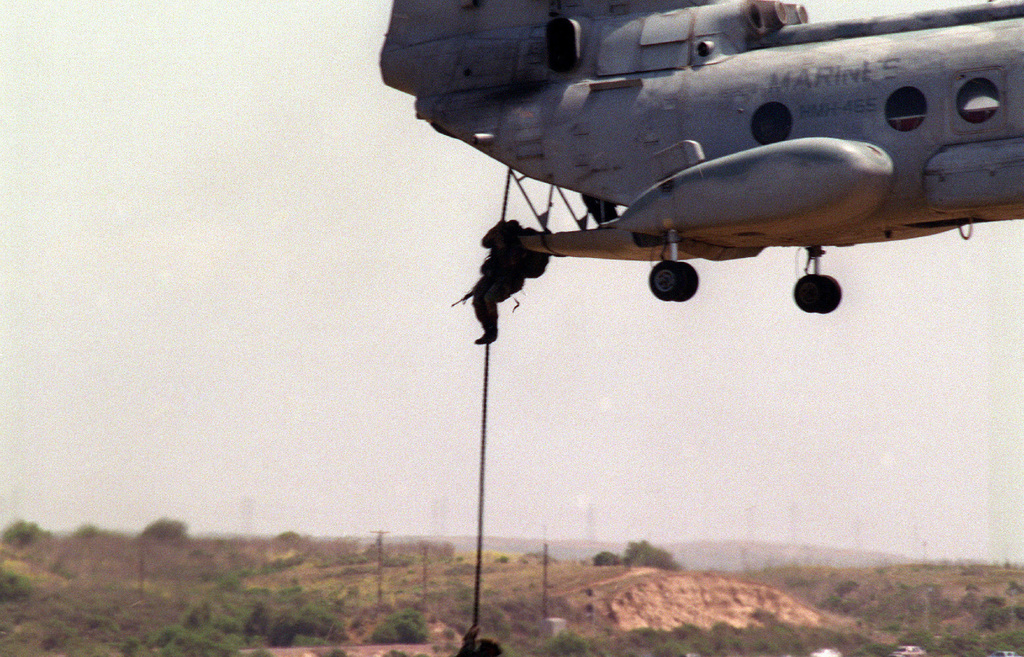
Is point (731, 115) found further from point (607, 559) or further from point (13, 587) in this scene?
point (607, 559)

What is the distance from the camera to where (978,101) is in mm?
19281

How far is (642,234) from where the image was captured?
21.2 metres

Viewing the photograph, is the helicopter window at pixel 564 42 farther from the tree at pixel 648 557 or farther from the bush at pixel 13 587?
the tree at pixel 648 557

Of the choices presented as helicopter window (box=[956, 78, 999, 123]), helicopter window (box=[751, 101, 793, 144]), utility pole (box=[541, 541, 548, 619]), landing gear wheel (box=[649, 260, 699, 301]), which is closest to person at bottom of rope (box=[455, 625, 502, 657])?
landing gear wheel (box=[649, 260, 699, 301])

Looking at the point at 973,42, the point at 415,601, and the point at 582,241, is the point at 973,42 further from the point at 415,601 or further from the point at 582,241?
the point at 415,601

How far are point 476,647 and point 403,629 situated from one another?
121 feet

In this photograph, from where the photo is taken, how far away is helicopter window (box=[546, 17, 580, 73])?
22.0m

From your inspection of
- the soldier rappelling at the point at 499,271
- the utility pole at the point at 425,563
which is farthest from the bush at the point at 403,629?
the soldier rappelling at the point at 499,271

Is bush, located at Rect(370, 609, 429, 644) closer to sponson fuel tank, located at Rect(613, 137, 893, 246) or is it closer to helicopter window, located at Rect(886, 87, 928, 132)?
sponson fuel tank, located at Rect(613, 137, 893, 246)

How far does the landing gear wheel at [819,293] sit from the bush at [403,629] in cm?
3592

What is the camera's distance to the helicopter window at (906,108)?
19.5m

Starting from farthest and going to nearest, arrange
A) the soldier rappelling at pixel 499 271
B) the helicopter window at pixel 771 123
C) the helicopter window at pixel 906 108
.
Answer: the soldier rappelling at pixel 499 271 < the helicopter window at pixel 771 123 < the helicopter window at pixel 906 108

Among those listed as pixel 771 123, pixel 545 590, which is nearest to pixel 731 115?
pixel 771 123

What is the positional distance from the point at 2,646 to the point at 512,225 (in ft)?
83.9
